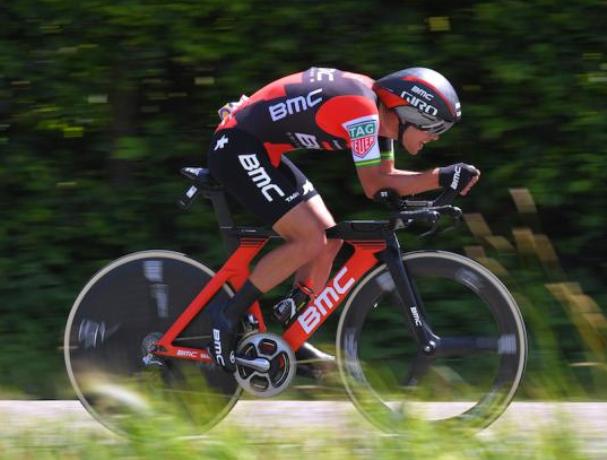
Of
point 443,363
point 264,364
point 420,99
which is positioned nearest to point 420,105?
point 420,99

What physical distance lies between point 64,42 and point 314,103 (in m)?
2.41

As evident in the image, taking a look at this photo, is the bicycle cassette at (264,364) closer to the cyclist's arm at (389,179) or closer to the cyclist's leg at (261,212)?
the cyclist's leg at (261,212)

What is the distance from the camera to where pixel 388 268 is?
520cm

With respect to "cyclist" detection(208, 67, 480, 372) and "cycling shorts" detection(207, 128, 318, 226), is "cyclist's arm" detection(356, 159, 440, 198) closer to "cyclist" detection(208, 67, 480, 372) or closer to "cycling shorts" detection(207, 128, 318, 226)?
"cyclist" detection(208, 67, 480, 372)

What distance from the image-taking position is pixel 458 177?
4973 mm

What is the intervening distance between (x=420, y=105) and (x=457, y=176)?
0.33 m

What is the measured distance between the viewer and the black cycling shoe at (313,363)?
5293mm

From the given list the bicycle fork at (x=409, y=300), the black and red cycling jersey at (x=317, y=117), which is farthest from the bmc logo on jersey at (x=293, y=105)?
the bicycle fork at (x=409, y=300)

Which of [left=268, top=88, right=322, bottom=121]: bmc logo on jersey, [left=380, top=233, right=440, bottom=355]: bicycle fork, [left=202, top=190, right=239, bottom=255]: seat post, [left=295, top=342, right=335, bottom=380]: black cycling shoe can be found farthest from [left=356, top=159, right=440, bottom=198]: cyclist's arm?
[left=295, top=342, right=335, bottom=380]: black cycling shoe

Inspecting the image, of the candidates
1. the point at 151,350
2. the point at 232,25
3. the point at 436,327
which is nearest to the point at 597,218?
the point at 436,327

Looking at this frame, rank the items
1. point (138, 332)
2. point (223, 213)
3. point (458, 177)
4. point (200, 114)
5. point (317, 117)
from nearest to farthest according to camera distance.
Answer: point (458, 177) < point (317, 117) < point (223, 213) < point (138, 332) < point (200, 114)

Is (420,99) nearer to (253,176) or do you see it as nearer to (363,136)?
(363,136)

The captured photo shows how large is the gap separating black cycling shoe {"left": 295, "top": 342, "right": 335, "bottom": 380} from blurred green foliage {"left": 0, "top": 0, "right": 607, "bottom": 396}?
69.8 inches

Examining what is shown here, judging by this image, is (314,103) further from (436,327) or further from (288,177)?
(436,327)
